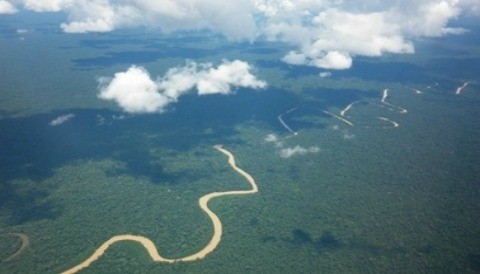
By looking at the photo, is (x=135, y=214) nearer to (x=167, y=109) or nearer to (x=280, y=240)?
(x=280, y=240)

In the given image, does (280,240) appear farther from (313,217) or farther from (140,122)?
(140,122)

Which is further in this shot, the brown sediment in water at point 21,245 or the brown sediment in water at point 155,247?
the brown sediment in water at point 155,247

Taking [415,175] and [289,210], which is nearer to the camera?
[289,210]

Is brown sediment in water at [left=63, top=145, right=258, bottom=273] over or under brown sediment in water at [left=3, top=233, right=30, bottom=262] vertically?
over

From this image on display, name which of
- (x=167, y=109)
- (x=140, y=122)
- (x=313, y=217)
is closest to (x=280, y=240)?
(x=313, y=217)

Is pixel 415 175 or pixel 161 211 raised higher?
pixel 415 175

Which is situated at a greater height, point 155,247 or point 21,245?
→ point 155,247

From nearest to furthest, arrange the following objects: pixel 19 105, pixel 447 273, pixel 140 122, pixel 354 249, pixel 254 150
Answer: pixel 447 273 → pixel 354 249 → pixel 254 150 → pixel 140 122 → pixel 19 105

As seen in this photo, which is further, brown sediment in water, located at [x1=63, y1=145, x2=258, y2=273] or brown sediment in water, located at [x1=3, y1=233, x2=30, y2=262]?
brown sediment in water, located at [x1=63, y1=145, x2=258, y2=273]

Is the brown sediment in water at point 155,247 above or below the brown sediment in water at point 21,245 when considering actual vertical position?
above

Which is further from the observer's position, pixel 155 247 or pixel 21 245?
pixel 155 247

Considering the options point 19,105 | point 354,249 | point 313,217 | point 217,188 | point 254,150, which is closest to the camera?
point 354,249
